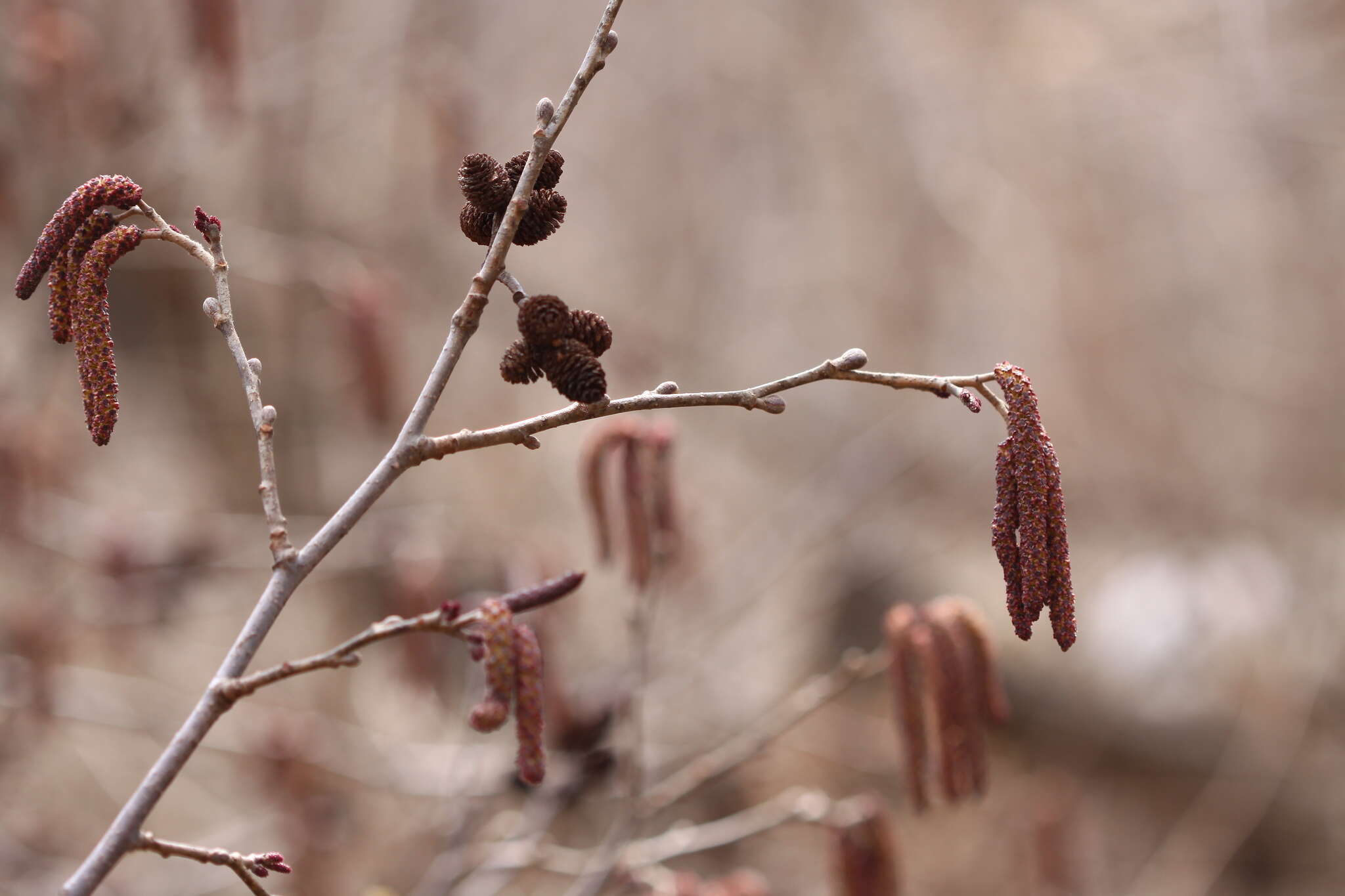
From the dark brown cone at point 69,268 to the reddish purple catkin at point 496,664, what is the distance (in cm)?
43

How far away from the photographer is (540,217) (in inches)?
36.7

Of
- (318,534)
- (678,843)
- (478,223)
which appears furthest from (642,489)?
(318,534)

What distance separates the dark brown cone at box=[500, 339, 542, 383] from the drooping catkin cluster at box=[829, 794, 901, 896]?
1163mm

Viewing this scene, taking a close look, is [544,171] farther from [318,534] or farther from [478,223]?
[318,534]

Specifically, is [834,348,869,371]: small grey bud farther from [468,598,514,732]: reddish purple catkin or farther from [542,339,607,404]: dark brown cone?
[468,598,514,732]: reddish purple catkin

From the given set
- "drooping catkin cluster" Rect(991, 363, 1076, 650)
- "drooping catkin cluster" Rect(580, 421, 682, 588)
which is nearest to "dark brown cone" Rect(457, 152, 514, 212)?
"drooping catkin cluster" Rect(991, 363, 1076, 650)

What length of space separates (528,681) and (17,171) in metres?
3.71

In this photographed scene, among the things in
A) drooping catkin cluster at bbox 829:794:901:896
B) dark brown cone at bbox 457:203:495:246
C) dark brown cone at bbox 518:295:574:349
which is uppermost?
dark brown cone at bbox 457:203:495:246

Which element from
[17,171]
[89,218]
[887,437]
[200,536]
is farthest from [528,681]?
[887,437]

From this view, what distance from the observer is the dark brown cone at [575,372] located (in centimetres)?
85

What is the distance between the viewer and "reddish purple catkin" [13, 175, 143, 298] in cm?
88

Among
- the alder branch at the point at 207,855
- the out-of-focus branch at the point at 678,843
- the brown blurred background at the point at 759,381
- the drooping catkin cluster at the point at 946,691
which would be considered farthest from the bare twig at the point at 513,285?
the brown blurred background at the point at 759,381

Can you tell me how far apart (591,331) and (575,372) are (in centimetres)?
6

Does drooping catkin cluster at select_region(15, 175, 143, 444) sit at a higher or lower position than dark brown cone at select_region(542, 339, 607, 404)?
higher
